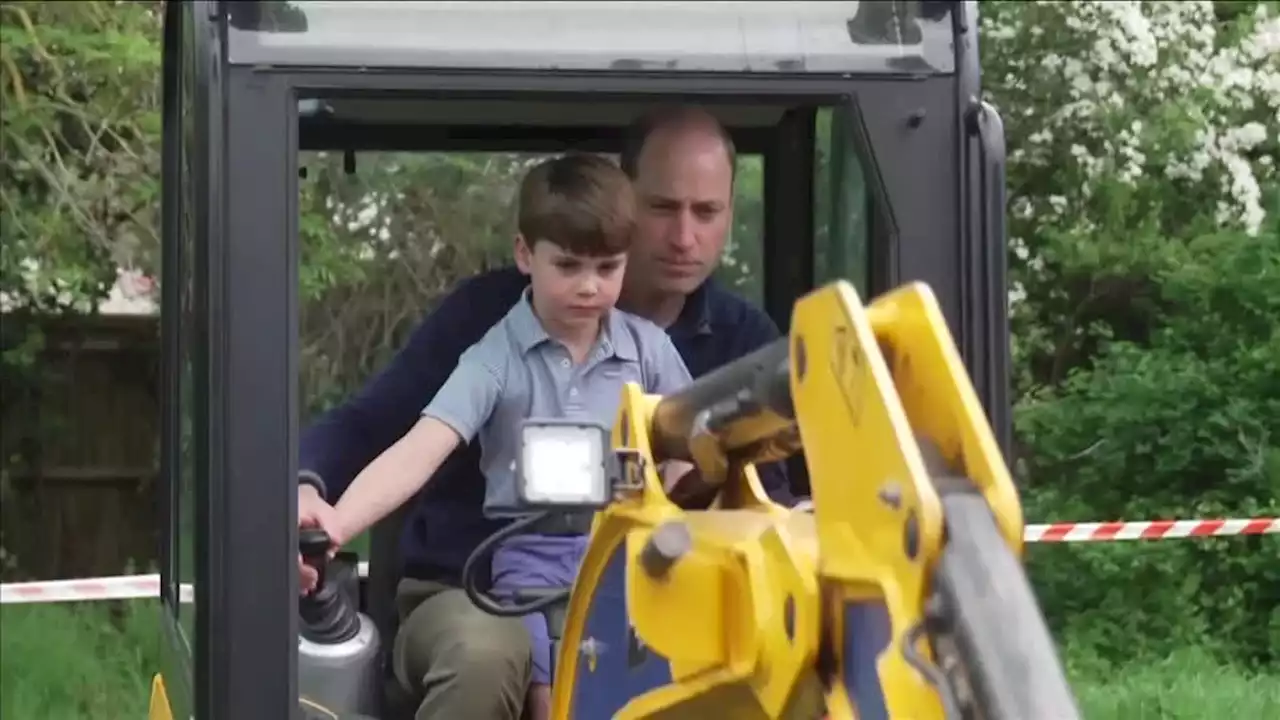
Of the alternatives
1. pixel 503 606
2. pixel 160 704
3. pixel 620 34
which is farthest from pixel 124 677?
pixel 620 34

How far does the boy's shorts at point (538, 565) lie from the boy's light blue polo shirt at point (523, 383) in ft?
0.21

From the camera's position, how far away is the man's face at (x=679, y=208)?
10.3 ft

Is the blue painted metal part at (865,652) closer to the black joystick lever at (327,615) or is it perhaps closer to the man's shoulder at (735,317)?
the black joystick lever at (327,615)

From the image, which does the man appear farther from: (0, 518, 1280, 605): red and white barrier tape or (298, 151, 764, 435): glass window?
(0, 518, 1280, 605): red and white barrier tape

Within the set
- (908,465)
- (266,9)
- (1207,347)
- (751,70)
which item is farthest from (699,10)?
(1207,347)

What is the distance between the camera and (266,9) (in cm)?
238

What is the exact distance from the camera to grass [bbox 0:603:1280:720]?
5.73 m

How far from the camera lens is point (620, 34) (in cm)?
248

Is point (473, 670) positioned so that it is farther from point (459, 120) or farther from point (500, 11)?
point (459, 120)

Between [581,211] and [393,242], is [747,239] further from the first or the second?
[393,242]

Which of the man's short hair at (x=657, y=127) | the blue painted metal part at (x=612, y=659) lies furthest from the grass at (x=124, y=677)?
the blue painted metal part at (x=612, y=659)

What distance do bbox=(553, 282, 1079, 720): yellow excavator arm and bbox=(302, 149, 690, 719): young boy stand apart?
731 mm

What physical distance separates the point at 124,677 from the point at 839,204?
4.40 metres

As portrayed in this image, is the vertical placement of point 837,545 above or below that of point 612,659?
above
